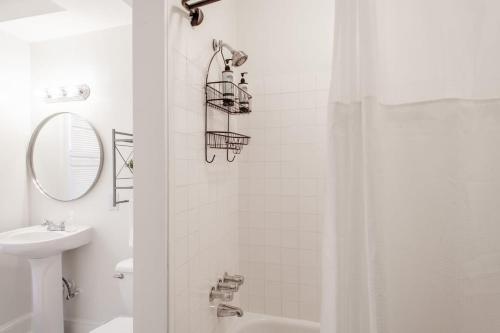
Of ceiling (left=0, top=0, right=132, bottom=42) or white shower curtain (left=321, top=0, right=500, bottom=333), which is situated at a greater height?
ceiling (left=0, top=0, right=132, bottom=42)

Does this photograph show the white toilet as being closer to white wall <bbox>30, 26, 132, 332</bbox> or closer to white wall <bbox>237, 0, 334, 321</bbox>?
white wall <bbox>30, 26, 132, 332</bbox>

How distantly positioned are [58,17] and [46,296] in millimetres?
2082

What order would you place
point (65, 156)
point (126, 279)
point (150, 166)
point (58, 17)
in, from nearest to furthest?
point (150, 166) → point (126, 279) → point (58, 17) → point (65, 156)

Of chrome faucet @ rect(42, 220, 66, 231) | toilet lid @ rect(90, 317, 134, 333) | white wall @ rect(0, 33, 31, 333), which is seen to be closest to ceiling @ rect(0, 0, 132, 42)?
white wall @ rect(0, 33, 31, 333)

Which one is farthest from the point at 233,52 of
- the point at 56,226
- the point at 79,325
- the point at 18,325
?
the point at 18,325

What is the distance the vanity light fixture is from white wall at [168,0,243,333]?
137 centimetres

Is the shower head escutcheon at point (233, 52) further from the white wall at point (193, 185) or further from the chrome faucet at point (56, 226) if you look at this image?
the chrome faucet at point (56, 226)

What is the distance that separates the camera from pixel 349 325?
0.70m

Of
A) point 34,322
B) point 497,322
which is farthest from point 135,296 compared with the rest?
point 34,322

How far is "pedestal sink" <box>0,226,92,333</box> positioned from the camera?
1.94 meters

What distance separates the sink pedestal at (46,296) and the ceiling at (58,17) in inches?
70.6

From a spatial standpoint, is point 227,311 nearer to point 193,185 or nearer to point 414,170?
point 193,185

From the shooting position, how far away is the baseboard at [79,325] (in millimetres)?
2207

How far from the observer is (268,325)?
170cm
